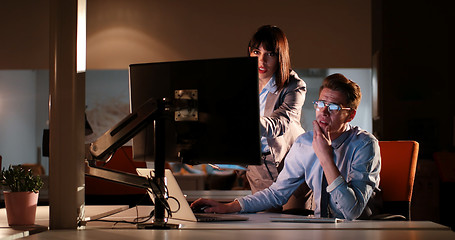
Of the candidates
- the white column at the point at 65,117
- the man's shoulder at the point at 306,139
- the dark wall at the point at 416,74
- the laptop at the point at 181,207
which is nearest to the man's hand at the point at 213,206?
the laptop at the point at 181,207

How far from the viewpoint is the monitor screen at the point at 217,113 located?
1.57 metres

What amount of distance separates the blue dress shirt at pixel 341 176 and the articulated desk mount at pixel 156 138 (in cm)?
50

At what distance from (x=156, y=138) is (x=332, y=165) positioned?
2.45 ft

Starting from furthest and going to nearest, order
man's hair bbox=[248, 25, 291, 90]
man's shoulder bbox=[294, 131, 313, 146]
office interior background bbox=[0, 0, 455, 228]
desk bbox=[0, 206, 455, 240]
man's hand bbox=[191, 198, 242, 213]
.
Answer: office interior background bbox=[0, 0, 455, 228] < man's hair bbox=[248, 25, 291, 90] < man's shoulder bbox=[294, 131, 313, 146] < man's hand bbox=[191, 198, 242, 213] < desk bbox=[0, 206, 455, 240]

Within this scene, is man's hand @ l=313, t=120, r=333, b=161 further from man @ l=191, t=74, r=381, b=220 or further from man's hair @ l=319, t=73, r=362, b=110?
man's hair @ l=319, t=73, r=362, b=110

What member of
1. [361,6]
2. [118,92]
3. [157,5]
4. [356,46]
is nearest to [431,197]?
[356,46]

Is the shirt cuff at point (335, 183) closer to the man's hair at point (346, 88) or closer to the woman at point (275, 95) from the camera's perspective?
the man's hair at point (346, 88)

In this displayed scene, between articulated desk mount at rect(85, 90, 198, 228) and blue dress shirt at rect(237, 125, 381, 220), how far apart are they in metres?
0.50

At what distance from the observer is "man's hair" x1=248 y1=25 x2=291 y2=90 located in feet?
8.26

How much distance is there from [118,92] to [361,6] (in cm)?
294

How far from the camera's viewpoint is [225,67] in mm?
1598

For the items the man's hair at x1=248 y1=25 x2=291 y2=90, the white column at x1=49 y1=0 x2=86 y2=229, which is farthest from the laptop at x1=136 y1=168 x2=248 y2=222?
the man's hair at x1=248 y1=25 x2=291 y2=90

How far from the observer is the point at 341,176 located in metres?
2.01

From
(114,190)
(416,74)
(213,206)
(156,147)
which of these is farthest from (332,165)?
(416,74)
